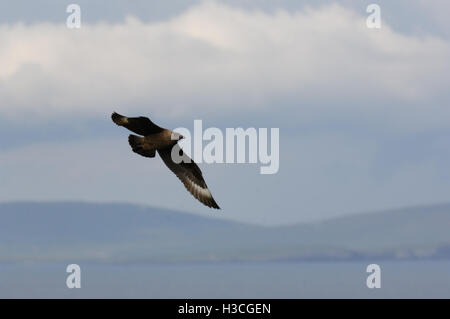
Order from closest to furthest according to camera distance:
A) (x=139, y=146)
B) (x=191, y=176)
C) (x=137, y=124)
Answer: (x=137, y=124) < (x=139, y=146) < (x=191, y=176)

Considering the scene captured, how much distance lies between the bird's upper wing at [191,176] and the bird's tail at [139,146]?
1005 millimetres

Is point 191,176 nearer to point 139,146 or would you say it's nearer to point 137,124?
point 139,146

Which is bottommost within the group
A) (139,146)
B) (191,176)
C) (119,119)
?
(191,176)

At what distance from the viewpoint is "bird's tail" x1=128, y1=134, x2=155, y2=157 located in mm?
11445

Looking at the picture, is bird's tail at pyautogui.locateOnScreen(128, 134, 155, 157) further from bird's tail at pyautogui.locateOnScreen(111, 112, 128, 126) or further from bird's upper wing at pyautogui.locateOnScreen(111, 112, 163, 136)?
bird's tail at pyautogui.locateOnScreen(111, 112, 128, 126)

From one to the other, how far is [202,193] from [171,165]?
34.4 inches

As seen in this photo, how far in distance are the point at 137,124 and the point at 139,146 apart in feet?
1.38

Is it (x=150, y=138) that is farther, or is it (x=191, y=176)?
(x=191, y=176)

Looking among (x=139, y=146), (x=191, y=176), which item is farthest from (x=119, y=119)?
(x=191, y=176)

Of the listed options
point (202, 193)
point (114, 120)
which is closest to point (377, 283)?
point (202, 193)

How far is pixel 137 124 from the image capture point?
11.4m

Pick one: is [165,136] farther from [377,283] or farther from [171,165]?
[377,283]

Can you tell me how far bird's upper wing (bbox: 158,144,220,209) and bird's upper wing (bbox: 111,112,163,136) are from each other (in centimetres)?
114

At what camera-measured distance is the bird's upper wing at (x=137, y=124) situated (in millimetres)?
11220
